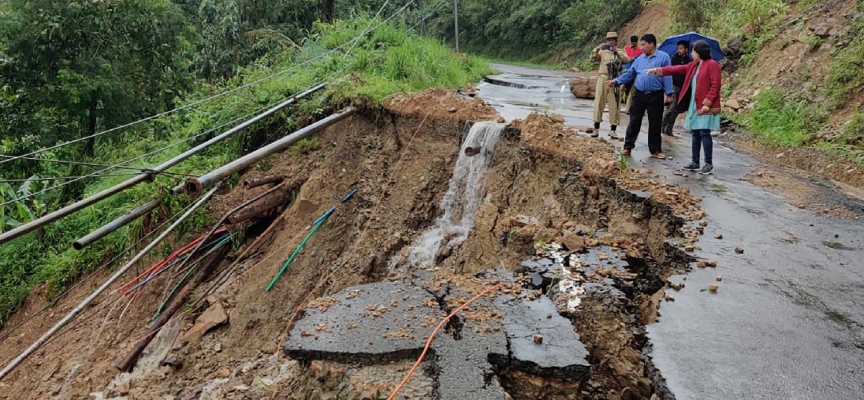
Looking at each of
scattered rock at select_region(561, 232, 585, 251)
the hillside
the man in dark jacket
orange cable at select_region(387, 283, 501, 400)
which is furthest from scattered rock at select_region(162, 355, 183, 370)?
the hillside

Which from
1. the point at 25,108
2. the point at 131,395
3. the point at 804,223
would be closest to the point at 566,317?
the point at 804,223

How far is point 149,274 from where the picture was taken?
23.4 feet

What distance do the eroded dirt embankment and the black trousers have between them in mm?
455

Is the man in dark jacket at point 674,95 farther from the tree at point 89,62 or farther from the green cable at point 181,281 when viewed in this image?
the tree at point 89,62

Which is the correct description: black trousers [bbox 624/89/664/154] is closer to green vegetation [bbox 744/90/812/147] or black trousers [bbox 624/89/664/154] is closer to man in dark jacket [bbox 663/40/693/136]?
man in dark jacket [bbox 663/40/693/136]

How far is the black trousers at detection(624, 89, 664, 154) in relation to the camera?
719 centimetres

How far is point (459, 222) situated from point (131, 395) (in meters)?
4.35

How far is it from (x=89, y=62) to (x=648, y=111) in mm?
11521

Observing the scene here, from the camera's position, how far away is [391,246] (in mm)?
7133

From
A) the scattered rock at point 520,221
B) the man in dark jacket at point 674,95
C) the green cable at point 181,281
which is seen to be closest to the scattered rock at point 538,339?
the scattered rock at point 520,221

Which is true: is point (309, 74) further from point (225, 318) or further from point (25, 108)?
point (25, 108)

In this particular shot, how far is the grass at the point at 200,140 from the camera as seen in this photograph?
818 centimetres

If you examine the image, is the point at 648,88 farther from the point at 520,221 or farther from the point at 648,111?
the point at 520,221

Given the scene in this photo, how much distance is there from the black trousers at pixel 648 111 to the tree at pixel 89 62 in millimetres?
10828
